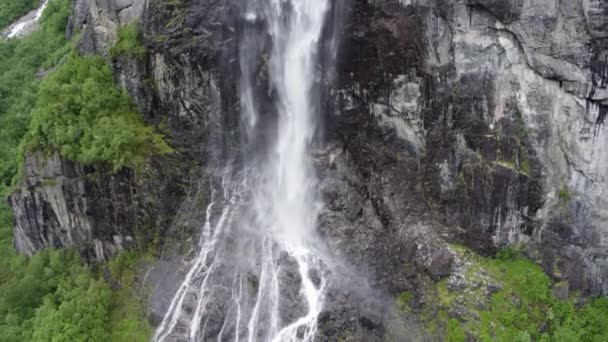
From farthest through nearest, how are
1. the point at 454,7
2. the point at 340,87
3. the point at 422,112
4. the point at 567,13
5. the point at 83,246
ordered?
1. the point at 83,246
2. the point at 340,87
3. the point at 422,112
4. the point at 454,7
5. the point at 567,13

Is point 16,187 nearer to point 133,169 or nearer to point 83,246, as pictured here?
point 83,246

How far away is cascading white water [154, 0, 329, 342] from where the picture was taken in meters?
22.3

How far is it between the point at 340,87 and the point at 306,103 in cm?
200

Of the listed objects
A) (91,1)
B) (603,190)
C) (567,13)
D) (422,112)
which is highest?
(91,1)

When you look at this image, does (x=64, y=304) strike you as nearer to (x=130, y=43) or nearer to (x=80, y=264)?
(x=80, y=264)

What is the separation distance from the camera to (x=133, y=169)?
23938 millimetres

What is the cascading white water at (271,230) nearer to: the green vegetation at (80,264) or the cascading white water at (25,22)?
the green vegetation at (80,264)

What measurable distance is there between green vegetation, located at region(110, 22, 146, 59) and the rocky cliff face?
0.38 m

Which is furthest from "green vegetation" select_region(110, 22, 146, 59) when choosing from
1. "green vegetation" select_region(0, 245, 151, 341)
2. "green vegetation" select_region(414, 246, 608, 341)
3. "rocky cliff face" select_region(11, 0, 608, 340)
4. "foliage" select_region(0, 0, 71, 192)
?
"green vegetation" select_region(414, 246, 608, 341)

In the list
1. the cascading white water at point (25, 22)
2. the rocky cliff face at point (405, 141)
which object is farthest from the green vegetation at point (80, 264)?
the cascading white water at point (25, 22)

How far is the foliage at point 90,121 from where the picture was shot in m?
23.9

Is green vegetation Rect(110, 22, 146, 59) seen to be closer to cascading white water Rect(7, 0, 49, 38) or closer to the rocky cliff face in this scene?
the rocky cliff face

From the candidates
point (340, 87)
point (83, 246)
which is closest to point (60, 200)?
point (83, 246)

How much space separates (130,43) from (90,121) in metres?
4.06
